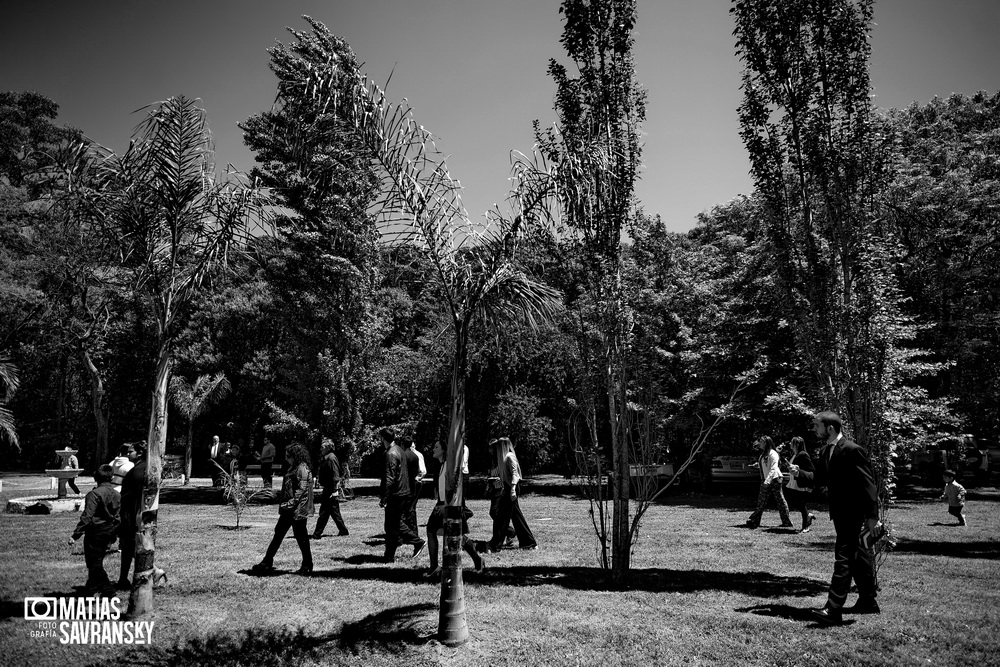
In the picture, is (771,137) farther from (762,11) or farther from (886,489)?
(886,489)

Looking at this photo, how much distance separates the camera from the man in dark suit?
20.0ft

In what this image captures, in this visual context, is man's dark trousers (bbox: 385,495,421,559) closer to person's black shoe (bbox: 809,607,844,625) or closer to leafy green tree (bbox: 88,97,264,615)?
leafy green tree (bbox: 88,97,264,615)

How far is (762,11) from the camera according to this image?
28.5 feet

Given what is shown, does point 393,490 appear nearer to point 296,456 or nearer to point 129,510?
point 296,456

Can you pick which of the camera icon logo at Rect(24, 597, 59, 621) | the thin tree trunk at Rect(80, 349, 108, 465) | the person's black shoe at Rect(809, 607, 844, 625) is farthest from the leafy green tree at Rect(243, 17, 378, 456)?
the person's black shoe at Rect(809, 607, 844, 625)

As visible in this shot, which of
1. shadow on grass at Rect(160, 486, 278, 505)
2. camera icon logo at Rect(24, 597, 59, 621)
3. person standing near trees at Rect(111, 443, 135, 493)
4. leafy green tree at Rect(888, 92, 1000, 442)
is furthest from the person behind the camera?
leafy green tree at Rect(888, 92, 1000, 442)

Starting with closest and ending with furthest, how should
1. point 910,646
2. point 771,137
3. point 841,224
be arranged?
point 910,646
point 841,224
point 771,137

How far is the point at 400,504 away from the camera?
9.45 meters

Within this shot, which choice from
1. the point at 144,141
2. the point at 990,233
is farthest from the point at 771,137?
the point at 990,233

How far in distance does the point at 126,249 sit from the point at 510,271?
172 inches

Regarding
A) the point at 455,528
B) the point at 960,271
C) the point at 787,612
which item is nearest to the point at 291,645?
the point at 455,528

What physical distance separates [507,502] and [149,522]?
17.4 ft

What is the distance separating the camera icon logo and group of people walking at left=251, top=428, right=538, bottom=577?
236 cm

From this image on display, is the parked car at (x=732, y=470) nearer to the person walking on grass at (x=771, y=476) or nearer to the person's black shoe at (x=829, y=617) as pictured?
the person walking on grass at (x=771, y=476)
